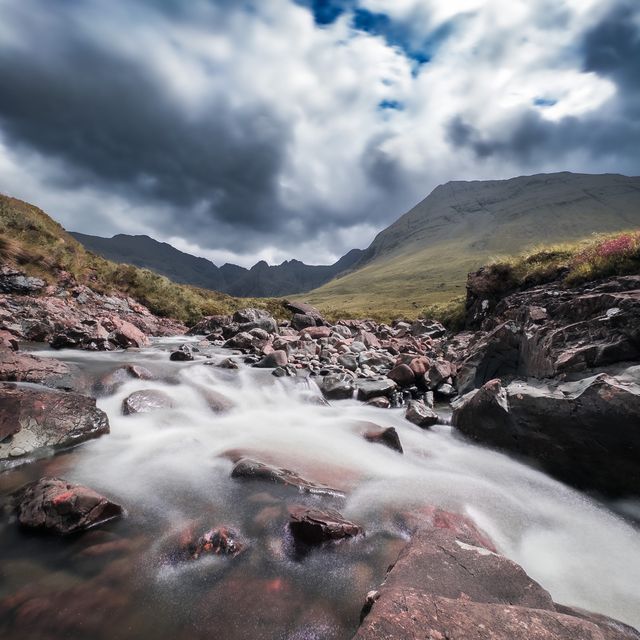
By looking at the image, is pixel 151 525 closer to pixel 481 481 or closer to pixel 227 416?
pixel 227 416

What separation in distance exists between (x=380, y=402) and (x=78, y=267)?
2469 cm

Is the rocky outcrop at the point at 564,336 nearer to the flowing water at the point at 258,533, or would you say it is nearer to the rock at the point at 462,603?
the flowing water at the point at 258,533

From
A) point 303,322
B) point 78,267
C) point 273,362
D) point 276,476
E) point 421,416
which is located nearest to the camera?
point 276,476

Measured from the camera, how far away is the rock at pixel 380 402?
1184 cm

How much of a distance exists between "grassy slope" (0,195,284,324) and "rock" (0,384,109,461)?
1762 centimetres

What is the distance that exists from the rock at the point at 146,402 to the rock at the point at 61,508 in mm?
3937

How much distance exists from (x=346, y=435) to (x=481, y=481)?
132 inches

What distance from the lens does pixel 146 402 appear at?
9289mm

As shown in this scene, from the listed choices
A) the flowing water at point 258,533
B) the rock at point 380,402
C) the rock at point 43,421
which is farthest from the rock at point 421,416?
the rock at point 43,421

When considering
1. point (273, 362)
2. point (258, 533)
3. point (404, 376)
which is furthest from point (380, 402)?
point (258, 533)

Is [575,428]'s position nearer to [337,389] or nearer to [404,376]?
[404,376]

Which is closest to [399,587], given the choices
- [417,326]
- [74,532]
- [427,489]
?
[427,489]

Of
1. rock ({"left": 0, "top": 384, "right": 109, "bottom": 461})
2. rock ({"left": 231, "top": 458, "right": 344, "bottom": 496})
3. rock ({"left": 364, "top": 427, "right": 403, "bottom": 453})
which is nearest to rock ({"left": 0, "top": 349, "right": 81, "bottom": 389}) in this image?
rock ({"left": 0, "top": 384, "right": 109, "bottom": 461})

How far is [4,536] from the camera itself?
14.2ft
